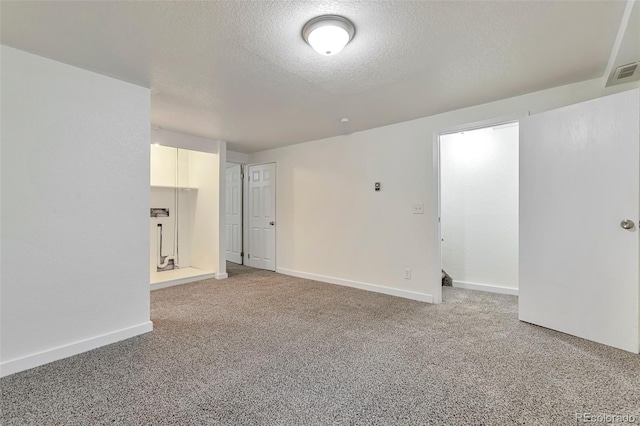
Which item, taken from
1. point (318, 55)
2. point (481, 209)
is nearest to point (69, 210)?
point (318, 55)

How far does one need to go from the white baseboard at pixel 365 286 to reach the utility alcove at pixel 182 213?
136 cm

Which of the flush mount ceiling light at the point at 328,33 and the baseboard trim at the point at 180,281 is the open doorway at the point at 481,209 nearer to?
the flush mount ceiling light at the point at 328,33

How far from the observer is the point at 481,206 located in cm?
414

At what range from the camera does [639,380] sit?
184 centimetres

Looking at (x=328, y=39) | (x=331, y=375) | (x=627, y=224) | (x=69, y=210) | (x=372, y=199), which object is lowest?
(x=331, y=375)

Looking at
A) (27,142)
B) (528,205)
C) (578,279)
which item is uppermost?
(27,142)

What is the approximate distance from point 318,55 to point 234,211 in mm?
4488

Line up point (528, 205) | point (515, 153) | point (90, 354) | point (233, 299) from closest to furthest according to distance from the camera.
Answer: point (90, 354) < point (528, 205) < point (233, 299) < point (515, 153)

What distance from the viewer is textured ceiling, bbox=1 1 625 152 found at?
65.2 inches

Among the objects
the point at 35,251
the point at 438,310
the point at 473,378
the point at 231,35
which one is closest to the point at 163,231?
the point at 35,251

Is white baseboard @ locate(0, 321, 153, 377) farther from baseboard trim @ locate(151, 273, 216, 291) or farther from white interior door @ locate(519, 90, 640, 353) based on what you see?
white interior door @ locate(519, 90, 640, 353)

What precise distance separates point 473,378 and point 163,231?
4848mm

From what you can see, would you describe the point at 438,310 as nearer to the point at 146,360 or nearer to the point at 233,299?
the point at 233,299

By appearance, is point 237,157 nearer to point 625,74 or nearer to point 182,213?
point 182,213
